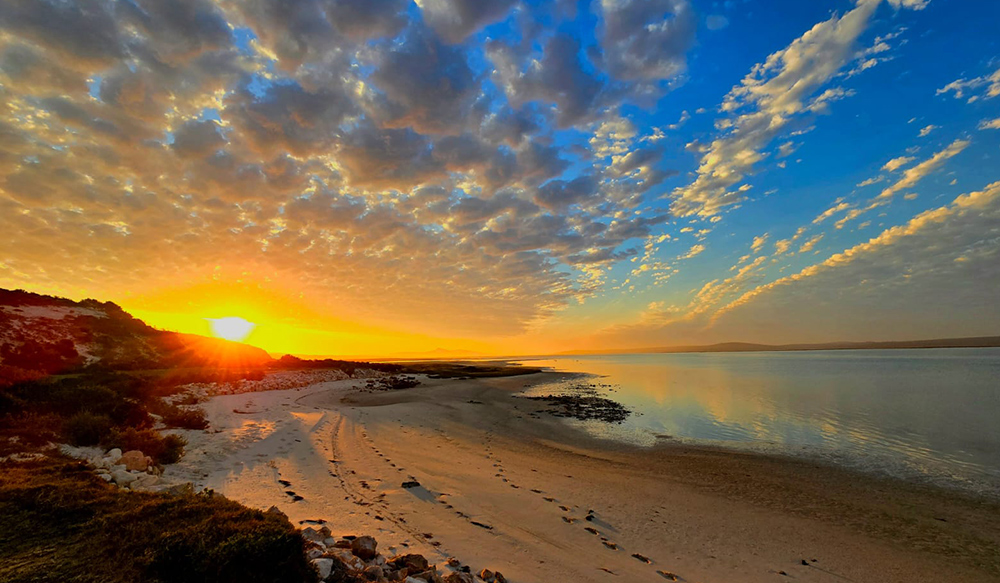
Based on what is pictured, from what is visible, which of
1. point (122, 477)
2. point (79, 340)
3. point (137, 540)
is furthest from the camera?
point (79, 340)

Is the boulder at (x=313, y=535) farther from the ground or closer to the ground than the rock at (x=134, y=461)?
closer to the ground

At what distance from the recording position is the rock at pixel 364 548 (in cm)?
589

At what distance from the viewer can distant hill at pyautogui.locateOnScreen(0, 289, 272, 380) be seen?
26.9 metres

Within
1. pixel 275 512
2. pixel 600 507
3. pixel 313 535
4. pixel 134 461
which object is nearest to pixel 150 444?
pixel 134 461

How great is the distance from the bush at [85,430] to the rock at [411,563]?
10.1 metres

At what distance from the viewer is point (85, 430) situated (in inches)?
404

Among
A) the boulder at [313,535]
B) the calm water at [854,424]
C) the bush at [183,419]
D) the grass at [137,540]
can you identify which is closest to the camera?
the grass at [137,540]

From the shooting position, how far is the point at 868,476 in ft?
48.0

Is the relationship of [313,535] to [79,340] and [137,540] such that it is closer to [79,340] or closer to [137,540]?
[137,540]

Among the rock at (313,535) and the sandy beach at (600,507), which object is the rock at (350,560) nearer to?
the rock at (313,535)

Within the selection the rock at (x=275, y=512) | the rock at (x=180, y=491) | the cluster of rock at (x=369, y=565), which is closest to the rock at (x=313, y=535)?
the cluster of rock at (x=369, y=565)

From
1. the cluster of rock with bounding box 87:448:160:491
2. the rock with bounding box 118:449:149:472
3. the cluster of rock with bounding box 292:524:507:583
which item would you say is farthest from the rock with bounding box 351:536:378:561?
the rock with bounding box 118:449:149:472

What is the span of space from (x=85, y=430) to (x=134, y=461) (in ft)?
9.94

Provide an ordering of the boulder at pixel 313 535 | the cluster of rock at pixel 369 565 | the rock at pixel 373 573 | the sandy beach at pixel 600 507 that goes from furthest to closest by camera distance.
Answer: the sandy beach at pixel 600 507 → the boulder at pixel 313 535 → the rock at pixel 373 573 → the cluster of rock at pixel 369 565
